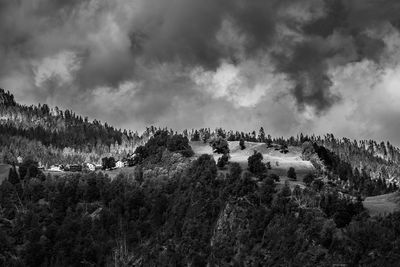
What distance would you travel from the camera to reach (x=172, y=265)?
19638 cm

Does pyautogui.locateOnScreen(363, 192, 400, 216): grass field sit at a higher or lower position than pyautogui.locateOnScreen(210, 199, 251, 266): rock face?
higher

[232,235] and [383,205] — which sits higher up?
[383,205]

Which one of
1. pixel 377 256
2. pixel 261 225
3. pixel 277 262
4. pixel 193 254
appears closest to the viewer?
pixel 377 256

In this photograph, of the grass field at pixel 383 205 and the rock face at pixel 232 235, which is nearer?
the grass field at pixel 383 205

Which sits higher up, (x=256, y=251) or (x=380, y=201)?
(x=380, y=201)

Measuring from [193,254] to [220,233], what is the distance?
10.4m

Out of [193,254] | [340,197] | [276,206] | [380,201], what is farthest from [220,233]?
[380,201]

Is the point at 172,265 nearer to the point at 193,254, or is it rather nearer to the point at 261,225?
the point at 193,254

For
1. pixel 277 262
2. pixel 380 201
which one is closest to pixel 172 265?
pixel 277 262

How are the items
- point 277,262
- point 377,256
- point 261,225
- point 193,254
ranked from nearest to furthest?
point 377,256 < point 277,262 < point 261,225 < point 193,254

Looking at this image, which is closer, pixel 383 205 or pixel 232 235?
pixel 383 205

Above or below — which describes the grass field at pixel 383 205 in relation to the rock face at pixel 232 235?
above

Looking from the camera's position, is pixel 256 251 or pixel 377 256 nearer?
pixel 377 256

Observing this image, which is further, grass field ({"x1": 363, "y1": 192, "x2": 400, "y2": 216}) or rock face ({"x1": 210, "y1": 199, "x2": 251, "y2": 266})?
rock face ({"x1": 210, "y1": 199, "x2": 251, "y2": 266})
